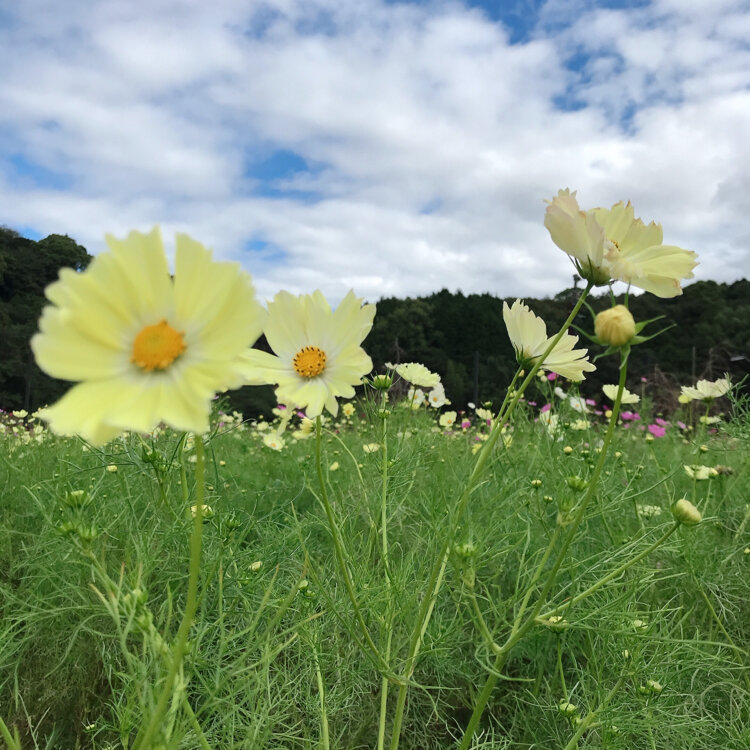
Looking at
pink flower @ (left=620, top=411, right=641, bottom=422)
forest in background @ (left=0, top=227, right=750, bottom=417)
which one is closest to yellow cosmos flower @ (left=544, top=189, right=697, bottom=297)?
pink flower @ (left=620, top=411, right=641, bottom=422)

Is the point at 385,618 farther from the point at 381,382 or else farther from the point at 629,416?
the point at 629,416

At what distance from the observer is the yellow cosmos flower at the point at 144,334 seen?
0.43m

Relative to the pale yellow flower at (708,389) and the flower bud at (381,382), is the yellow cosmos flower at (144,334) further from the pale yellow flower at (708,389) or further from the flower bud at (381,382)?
the pale yellow flower at (708,389)

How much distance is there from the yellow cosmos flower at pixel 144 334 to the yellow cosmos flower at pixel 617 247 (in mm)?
440

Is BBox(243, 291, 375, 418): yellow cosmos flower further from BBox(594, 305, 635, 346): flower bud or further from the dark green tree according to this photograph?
the dark green tree

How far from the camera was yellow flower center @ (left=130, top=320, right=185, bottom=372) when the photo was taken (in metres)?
0.47

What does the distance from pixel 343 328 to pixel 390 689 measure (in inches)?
40.8

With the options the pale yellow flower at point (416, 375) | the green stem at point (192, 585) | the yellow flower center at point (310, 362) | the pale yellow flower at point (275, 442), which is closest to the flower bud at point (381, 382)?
the pale yellow flower at point (416, 375)

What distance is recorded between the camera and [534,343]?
33.5 inches

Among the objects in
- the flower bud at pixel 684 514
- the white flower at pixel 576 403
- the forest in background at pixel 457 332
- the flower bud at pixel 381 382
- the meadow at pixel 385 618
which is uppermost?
the forest in background at pixel 457 332

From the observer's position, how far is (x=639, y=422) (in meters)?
4.14

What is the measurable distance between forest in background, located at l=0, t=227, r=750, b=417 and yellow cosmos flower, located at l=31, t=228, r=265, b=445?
8091mm

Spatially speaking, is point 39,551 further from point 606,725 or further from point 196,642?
point 606,725

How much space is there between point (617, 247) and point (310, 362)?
0.43m
